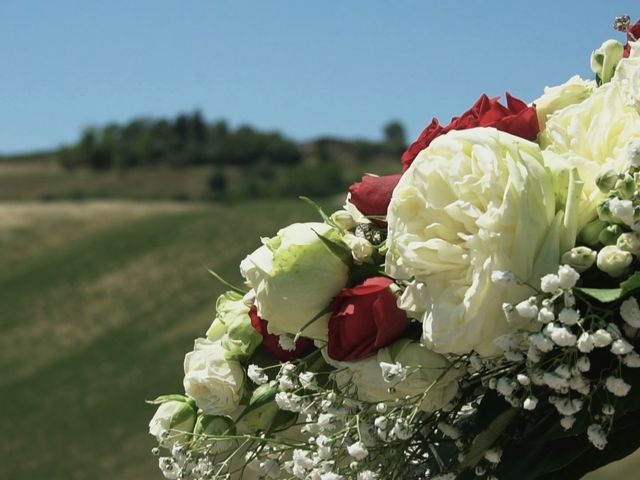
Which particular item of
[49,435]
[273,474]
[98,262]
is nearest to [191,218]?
[98,262]

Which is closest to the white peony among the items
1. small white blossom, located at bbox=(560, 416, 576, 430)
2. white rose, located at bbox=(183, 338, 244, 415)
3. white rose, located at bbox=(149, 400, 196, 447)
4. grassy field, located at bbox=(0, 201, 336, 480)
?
small white blossom, located at bbox=(560, 416, 576, 430)

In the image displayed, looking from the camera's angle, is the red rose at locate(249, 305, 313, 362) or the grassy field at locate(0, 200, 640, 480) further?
the grassy field at locate(0, 200, 640, 480)

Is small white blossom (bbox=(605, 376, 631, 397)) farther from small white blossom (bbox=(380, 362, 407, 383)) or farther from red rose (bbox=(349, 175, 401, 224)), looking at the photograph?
red rose (bbox=(349, 175, 401, 224))

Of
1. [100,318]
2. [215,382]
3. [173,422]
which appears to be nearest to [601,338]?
[215,382]

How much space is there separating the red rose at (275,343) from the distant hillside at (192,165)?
2366 inches

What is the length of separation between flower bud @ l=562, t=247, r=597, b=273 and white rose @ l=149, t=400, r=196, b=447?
0.64 m

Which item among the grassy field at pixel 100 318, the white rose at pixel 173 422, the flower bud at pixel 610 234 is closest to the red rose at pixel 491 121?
the flower bud at pixel 610 234

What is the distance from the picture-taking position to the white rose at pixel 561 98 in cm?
137

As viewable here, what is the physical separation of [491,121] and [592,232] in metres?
0.25

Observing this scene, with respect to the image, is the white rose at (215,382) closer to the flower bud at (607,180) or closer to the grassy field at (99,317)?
the flower bud at (607,180)

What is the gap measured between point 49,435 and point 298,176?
54.9m

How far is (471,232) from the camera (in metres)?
1.15

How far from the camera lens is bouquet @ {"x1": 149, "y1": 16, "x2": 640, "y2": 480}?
1.09 meters

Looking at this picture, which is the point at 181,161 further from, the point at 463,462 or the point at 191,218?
the point at 463,462
